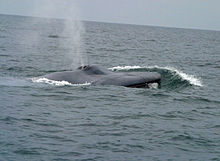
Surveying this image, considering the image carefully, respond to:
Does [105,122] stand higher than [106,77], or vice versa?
[106,77]

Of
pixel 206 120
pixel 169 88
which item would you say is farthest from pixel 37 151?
pixel 169 88

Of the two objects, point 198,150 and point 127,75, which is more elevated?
point 127,75

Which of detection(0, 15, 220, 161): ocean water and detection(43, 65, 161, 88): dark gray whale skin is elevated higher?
detection(43, 65, 161, 88): dark gray whale skin

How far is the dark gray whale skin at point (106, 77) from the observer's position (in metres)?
20.5

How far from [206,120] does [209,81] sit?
12060 millimetres

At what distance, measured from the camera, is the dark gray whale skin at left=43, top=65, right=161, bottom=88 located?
2046cm

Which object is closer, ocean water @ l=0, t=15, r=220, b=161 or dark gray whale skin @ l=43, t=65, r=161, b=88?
ocean water @ l=0, t=15, r=220, b=161

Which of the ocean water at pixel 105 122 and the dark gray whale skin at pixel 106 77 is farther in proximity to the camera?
the dark gray whale skin at pixel 106 77

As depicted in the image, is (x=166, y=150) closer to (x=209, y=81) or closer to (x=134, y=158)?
(x=134, y=158)

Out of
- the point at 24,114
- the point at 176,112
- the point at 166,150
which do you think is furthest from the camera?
the point at 176,112

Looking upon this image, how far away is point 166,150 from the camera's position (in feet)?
41.9

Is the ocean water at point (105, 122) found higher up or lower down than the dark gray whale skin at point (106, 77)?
lower down

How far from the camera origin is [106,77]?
2136 cm

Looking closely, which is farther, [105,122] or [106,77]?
[106,77]
